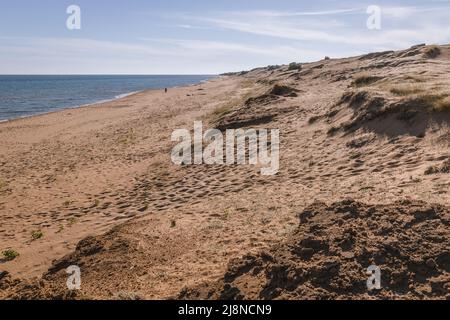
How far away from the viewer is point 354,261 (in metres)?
6.20

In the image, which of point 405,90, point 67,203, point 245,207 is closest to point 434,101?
point 405,90

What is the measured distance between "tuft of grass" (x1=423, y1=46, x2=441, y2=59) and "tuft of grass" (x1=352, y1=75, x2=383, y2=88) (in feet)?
33.9

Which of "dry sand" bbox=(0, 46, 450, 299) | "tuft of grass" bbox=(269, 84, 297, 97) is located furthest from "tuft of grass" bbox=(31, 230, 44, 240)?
"tuft of grass" bbox=(269, 84, 297, 97)

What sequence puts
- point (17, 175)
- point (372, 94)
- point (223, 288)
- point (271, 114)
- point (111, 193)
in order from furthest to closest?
point (271, 114) → point (17, 175) → point (372, 94) → point (111, 193) → point (223, 288)

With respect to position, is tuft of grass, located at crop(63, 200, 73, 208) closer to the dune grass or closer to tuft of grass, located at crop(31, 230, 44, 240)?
tuft of grass, located at crop(31, 230, 44, 240)

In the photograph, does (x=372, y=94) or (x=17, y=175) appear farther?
(x=17, y=175)

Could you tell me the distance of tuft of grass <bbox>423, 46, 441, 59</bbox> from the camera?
3092 cm

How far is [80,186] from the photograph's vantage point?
15117 millimetres

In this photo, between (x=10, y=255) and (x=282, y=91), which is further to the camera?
(x=282, y=91)

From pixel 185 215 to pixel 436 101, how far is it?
29.1 ft

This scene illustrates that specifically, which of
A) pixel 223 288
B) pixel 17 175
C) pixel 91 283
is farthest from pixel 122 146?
pixel 223 288

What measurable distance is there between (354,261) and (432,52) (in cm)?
3100

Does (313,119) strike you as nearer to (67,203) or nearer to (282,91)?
(282,91)

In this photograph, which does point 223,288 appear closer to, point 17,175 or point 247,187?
point 247,187
